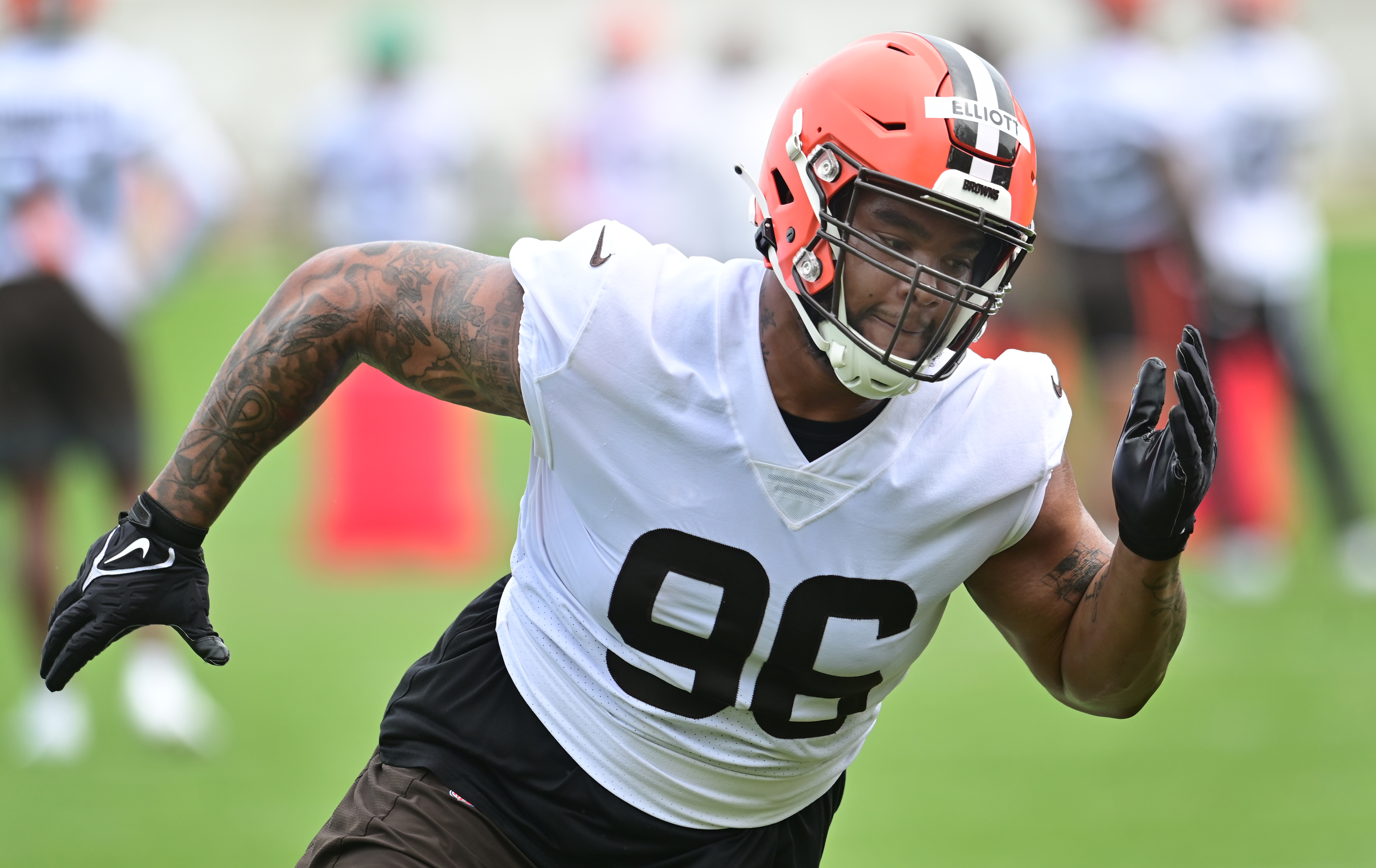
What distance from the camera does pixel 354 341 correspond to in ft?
8.50

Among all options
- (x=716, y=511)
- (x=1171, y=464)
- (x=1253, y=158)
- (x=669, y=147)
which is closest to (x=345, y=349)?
(x=716, y=511)

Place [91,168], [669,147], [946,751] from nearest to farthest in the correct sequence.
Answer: [946,751] < [91,168] < [669,147]

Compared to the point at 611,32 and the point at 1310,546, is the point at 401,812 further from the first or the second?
the point at 611,32

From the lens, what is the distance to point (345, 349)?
8.51 ft

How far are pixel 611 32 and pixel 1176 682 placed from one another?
6.38 m

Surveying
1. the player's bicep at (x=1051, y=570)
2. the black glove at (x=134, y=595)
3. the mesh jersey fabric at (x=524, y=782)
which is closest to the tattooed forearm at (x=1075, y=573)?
the player's bicep at (x=1051, y=570)

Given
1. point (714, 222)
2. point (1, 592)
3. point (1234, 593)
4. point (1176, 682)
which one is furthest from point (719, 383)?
point (714, 222)

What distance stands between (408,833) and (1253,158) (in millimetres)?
7191

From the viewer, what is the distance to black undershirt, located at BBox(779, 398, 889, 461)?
2.46 metres

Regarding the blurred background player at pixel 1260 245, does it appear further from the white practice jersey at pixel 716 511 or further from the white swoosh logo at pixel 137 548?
the white swoosh logo at pixel 137 548

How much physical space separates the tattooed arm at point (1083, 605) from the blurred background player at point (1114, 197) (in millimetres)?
5670

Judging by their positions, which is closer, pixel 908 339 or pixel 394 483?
pixel 908 339

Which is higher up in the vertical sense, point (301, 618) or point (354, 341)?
point (354, 341)

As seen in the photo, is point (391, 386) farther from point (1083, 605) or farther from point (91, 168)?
point (1083, 605)
